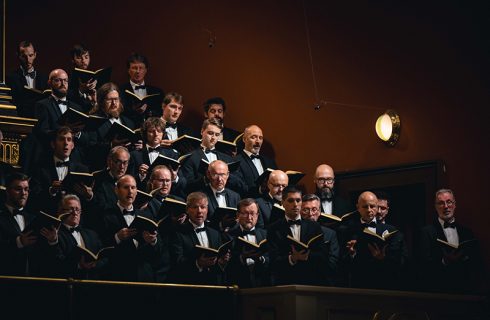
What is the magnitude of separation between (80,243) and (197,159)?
1697mm

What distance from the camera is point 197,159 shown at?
7.36 metres

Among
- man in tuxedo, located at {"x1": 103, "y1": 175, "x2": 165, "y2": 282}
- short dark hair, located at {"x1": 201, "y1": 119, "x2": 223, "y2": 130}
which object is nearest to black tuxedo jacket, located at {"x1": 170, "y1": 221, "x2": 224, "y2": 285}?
man in tuxedo, located at {"x1": 103, "y1": 175, "x2": 165, "y2": 282}

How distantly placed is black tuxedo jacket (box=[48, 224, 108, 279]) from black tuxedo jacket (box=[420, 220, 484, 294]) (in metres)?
2.28

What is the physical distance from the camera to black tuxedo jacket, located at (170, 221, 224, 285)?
585cm

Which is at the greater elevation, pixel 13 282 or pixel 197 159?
pixel 197 159

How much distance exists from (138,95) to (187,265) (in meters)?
2.51

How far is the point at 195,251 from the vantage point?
19.0ft

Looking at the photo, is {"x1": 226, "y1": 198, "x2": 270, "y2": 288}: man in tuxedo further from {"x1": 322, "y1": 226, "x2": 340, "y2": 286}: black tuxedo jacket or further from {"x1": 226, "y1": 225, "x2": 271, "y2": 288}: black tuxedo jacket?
{"x1": 322, "y1": 226, "x2": 340, "y2": 286}: black tuxedo jacket

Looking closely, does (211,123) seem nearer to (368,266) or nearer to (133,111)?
(133,111)

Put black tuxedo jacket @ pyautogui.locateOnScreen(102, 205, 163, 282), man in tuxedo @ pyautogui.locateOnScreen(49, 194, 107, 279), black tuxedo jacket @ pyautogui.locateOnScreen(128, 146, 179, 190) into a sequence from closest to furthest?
1. man in tuxedo @ pyautogui.locateOnScreen(49, 194, 107, 279)
2. black tuxedo jacket @ pyautogui.locateOnScreen(102, 205, 163, 282)
3. black tuxedo jacket @ pyautogui.locateOnScreen(128, 146, 179, 190)

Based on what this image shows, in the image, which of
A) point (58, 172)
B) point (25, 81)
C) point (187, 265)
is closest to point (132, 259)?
point (187, 265)

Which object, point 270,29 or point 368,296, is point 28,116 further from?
point 368,296

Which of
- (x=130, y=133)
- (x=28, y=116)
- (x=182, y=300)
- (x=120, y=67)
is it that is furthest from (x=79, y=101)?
(x=182, y=300)

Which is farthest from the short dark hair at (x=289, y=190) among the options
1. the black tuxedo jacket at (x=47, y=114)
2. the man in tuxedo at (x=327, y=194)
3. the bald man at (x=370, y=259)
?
the black tuxedo jacket at (x=47, y=114)
